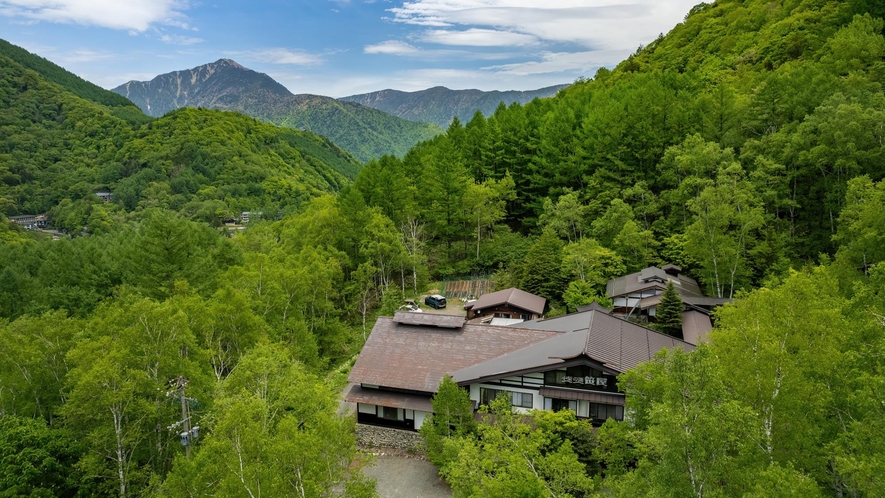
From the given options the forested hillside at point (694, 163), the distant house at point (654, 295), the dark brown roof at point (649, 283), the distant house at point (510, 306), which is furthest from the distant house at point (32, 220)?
the distant house at point (654, 295)

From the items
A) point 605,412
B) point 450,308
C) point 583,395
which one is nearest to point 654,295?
point 605,412

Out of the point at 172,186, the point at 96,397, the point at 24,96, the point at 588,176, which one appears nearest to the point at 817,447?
the point at 96,397

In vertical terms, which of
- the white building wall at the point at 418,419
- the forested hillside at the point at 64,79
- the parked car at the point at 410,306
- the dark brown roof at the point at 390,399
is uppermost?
the forested hillside at the point at 64,79

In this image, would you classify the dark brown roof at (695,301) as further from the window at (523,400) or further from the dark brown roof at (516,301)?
the window at (523,400)

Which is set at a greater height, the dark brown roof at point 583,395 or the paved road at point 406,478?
the dark brown roof at point 583,395

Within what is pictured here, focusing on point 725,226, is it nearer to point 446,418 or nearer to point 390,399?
point 446,418

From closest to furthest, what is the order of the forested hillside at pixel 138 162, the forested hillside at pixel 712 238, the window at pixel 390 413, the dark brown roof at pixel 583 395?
the forested hillside at pixel 712 238 → the dark brown roof at pixel 583 395 → the window at pixel 390 413 → the forested hillside at pixel 138 162

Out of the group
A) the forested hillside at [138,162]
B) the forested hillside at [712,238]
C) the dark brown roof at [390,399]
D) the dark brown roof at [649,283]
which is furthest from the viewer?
the forested hillside at [138,162]

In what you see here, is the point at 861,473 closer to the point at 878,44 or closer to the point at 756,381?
the point at 756,381
